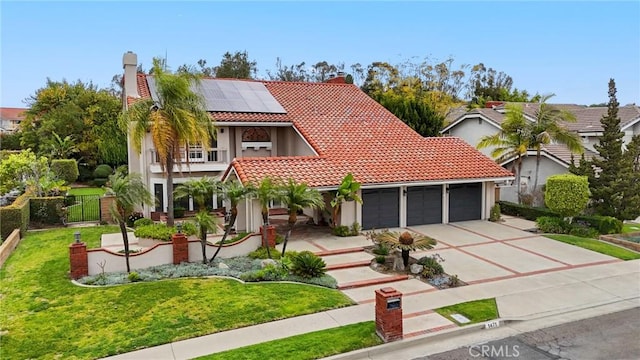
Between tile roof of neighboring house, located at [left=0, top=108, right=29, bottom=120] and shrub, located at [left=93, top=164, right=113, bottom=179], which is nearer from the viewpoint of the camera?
shrub, located at [left=93, top=164, right=113, bottom=179]

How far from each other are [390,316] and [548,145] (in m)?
20.9

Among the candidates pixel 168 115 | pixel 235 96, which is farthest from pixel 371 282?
pixel 235 96

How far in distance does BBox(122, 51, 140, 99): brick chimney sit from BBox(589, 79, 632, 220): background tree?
22.3m

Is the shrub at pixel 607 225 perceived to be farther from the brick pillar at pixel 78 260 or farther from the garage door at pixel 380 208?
the brick pillar at pixel 78 260

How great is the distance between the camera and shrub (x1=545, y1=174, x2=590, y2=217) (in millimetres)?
19578

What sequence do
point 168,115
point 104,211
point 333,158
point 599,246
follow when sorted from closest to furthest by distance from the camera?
point 168,115 → point 599,246 → point 333,158 → point 104,211

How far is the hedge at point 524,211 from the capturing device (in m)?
22.5

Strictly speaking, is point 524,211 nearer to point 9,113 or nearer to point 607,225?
point 607,225

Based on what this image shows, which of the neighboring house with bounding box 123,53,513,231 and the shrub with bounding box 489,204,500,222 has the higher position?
the neighboring house with bounding box 123,53,513,231

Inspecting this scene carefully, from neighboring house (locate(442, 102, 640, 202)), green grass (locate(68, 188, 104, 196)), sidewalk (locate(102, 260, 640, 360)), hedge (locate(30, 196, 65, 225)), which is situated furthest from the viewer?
green grass (locate(68, 188, 104, 196))

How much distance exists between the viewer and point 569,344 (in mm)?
9930

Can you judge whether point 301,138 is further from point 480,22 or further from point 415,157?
point 480,22
